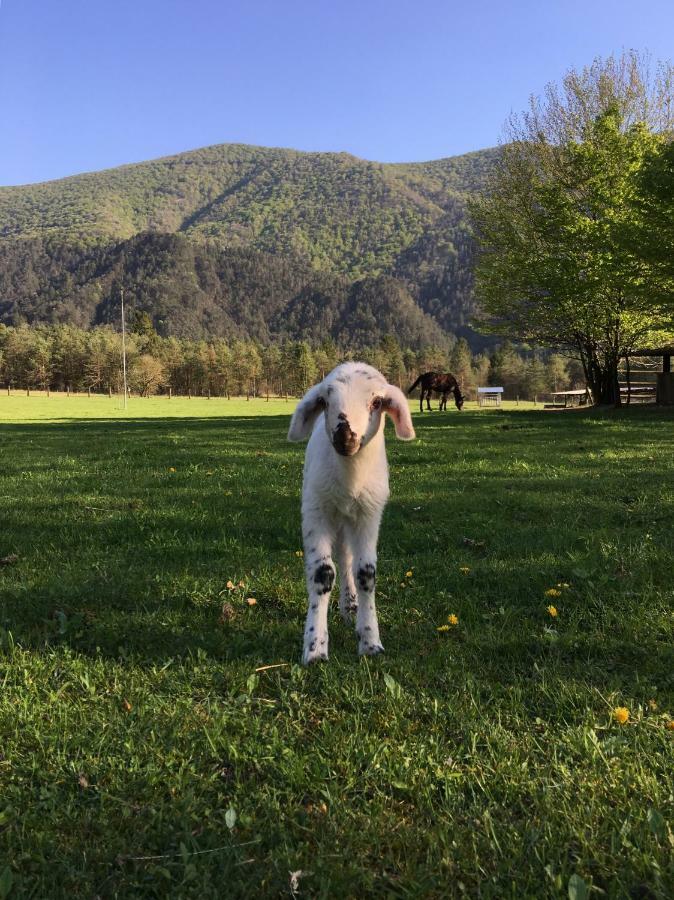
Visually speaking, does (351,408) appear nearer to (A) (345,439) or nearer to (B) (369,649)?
(A) (345,439)

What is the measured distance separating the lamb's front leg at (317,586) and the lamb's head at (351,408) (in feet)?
2.19

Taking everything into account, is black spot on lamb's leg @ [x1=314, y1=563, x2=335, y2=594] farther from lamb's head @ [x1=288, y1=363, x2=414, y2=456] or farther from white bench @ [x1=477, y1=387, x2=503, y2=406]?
white bench @ [x1=477, y1=387, x2=503, y2=406]

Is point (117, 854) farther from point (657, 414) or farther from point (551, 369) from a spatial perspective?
point (551, 369)

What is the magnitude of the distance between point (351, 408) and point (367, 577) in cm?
115

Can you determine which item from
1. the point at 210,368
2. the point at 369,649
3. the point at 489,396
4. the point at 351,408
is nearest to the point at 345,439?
the point at 351,408

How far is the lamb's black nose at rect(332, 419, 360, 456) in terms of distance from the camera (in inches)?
137

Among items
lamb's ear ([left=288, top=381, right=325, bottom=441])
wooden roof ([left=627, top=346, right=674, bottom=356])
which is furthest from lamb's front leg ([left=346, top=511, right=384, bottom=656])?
wooden roof ([left=627, top=346, right=674, bottom=356])

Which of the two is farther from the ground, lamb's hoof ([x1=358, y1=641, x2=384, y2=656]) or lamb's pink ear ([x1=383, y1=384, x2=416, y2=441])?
lamb's pink ear ([x1=383, y1=384, x2=416, y2=441])

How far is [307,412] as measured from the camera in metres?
3.87

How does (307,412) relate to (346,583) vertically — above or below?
above

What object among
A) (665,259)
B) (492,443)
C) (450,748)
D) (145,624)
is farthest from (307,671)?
Result: (665,259)

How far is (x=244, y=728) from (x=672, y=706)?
2.26 metres

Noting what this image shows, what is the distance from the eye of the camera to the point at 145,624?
4074 millimetres

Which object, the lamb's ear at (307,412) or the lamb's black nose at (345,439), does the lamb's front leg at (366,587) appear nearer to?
the lamb's black nose at (345,439)
